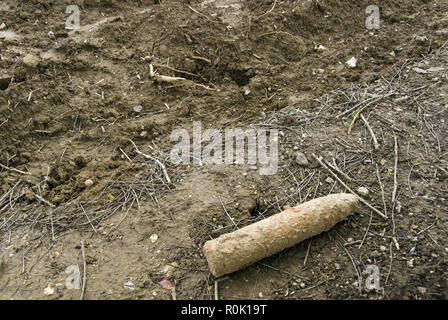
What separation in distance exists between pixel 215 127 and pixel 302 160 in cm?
97

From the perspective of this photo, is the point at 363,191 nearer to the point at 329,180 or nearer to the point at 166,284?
the point at 329,180

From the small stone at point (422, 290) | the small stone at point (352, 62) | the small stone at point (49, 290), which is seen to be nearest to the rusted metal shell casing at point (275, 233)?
the small stone at point (422, 290)

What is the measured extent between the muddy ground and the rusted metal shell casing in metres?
0.12

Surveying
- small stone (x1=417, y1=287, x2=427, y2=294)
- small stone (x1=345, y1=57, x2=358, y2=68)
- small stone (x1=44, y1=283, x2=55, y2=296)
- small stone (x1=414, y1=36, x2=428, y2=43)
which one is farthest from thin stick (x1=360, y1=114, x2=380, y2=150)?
small stone (x1=44, y1=283, x2=55, y2=296)

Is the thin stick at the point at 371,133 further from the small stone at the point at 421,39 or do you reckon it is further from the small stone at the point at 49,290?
the small stone at the point at 49,290

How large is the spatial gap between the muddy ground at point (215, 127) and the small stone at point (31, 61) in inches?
1.2

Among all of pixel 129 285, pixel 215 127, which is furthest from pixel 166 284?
pixel 215 127

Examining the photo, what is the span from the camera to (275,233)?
2131 mm

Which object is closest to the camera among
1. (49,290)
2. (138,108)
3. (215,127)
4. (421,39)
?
(49,290)

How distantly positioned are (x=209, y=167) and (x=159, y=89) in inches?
50.7

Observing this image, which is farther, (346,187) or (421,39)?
(421,39)

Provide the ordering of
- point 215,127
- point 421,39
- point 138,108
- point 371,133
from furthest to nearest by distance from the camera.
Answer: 1. point 421,39
2. point 138,108
3. point 215,127
4. point 371,133

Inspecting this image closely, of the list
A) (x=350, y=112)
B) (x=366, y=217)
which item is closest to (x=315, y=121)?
(x=350, y=112)

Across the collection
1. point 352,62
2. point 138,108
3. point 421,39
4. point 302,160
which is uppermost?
point 421,39
